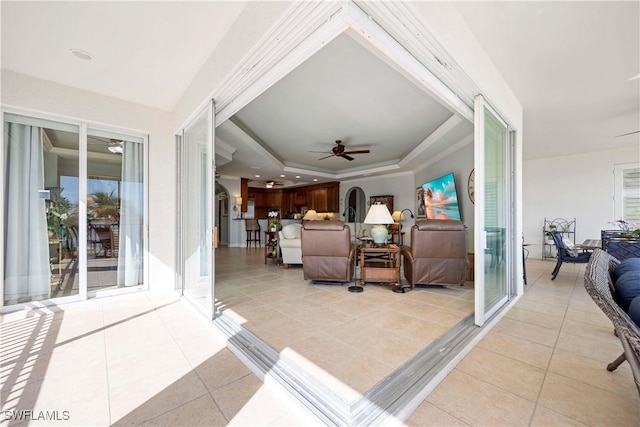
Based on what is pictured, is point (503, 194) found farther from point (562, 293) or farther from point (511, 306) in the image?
point (562, 293)

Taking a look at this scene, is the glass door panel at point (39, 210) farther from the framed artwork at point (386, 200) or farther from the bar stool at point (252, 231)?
the framed artwork at point (386, 200)

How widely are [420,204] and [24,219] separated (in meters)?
7.32

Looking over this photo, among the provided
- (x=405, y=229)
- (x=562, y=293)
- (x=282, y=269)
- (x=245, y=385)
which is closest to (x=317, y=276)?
(x=282, y=269)

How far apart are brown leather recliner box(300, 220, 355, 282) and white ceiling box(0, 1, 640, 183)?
5.98 feet

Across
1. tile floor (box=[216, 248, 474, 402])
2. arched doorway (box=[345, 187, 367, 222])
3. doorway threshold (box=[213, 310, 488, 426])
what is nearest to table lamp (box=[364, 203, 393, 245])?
tile floor (box=[216, 248, 474, 402])

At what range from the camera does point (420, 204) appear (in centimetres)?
690

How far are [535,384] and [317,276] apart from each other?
2.86 metres

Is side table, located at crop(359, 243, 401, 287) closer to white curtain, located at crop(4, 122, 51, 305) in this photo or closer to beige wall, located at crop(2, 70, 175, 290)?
beige wall, located at crop(2, 70, 175, 290)

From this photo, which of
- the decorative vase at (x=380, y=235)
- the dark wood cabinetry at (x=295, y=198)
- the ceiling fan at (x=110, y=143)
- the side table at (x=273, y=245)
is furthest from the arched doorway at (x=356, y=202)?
the ceiling fan at (x=110, y=143)

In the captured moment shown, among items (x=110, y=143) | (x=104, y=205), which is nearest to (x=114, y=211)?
(x=104, y=205)

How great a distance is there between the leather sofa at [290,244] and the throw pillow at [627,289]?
14.3 ft

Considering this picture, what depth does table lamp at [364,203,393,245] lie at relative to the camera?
12.2ft

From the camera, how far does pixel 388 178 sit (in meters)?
8.39

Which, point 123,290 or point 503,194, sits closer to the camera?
point 503,194
